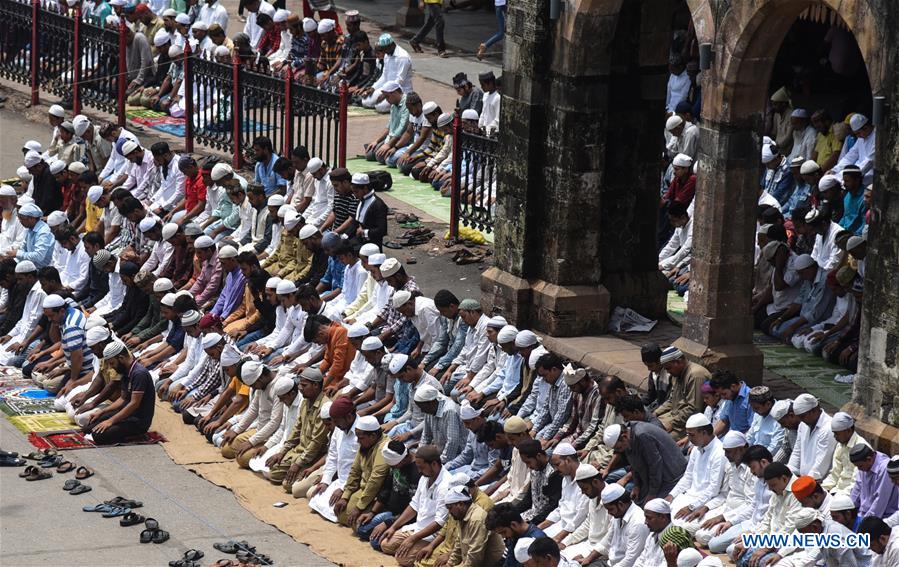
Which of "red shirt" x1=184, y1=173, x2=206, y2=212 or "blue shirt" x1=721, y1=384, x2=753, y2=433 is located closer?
"blue shirt" x1=721, y1=384, x2=753, y2=433

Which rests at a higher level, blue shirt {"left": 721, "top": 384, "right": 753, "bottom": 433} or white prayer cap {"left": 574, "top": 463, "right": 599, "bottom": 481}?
blue shirt {"left": 721, "top": 384, "right": 753, "bottom": 433}

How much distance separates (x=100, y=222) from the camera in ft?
72.4

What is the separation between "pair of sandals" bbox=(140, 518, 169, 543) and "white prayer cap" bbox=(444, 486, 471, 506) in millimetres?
2577

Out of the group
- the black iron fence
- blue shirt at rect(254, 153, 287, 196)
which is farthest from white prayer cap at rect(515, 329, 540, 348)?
blue shirt at rect(254, 153, 287, 196)

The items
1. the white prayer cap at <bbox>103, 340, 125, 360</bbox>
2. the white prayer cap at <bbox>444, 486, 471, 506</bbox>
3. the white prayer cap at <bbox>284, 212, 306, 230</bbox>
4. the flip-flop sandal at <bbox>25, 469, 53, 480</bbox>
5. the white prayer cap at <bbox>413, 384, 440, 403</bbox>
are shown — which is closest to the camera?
the white prayer cap at <bbox>444, 486, 471, 506</bbox>

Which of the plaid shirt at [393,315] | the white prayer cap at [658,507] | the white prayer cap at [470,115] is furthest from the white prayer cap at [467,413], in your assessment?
the white prayer cap at [470,115]

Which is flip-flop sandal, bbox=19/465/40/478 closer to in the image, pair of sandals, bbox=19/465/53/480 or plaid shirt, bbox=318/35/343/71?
pair of sandals, bbox=19/465/53/480

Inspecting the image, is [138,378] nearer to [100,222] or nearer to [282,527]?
[282,527]

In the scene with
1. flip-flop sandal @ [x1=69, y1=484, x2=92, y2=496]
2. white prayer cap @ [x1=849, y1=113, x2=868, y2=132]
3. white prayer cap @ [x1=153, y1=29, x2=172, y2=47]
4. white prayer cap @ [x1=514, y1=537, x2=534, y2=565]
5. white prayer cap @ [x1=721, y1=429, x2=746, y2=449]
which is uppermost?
white prayer cap @ [x1=849, y1=113, x2=868, y2=132]

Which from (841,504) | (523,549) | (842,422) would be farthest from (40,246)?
(841,504)

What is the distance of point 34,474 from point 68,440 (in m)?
1.00

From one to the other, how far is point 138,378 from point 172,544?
266 cm

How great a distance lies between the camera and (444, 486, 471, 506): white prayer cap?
1455 centimetres

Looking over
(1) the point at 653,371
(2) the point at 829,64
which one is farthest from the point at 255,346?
(2) the point at 829,64
